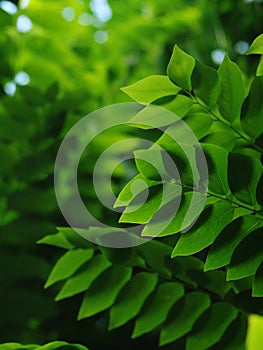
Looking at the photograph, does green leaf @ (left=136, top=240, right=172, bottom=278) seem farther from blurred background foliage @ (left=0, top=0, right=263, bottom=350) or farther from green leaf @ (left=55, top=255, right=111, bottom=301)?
blurred background foliage @ (left=0, top=0, right=263, bottom=350)

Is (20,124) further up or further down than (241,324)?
further up

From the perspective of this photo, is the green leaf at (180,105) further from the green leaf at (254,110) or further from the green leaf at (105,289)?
the green leaf at (105,289)

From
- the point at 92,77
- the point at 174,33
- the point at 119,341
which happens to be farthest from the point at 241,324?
the point at 174,33

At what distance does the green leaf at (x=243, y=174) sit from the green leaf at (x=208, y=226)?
0.08ft

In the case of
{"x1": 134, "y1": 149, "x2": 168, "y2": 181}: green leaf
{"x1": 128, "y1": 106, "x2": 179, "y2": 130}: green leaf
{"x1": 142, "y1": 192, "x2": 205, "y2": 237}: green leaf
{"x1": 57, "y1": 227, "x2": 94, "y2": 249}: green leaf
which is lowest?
{"x1": 57, "y1": 227, "x2": 94, "y2": 249}: green leaf

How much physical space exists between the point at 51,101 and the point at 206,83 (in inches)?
21.5

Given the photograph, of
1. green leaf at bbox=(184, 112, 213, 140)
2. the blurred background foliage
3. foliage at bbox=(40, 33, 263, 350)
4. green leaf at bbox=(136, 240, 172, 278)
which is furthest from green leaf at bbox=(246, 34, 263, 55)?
the blurred background foliage

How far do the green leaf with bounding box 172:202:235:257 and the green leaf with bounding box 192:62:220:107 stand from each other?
0.11 metres

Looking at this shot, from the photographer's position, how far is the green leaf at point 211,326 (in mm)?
643

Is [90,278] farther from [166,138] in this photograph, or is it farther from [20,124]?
[20,124]

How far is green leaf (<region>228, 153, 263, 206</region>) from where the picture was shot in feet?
1.75

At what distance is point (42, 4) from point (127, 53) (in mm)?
382

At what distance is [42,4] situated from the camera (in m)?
1.29

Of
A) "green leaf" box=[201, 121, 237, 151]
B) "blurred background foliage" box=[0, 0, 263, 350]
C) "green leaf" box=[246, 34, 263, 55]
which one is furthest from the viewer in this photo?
"blurred background foliage" box=[0, 0, 263, 350]
